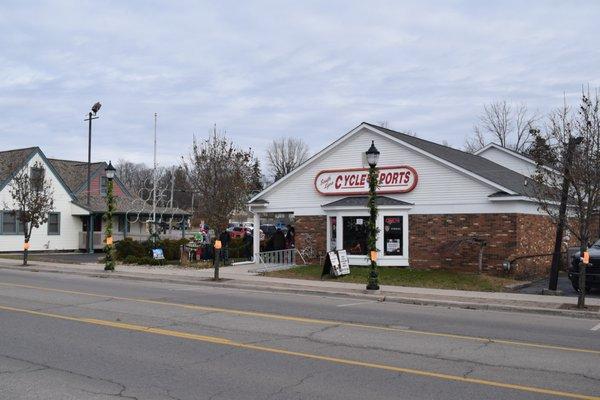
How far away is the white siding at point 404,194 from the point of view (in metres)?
22.4

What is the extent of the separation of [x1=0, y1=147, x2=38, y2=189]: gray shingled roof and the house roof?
443 centimetres

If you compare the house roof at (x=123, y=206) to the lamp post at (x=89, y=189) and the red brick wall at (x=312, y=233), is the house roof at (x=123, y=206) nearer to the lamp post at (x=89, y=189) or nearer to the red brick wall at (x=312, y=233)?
the lamp post at (x=89, y=189)

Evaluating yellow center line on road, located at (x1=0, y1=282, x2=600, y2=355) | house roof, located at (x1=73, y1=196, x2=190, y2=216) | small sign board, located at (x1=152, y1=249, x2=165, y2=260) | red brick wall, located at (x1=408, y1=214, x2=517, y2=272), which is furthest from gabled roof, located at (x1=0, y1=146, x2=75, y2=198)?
red brick wall, located at (x1=408, y1=214, x2=517, y2=272)

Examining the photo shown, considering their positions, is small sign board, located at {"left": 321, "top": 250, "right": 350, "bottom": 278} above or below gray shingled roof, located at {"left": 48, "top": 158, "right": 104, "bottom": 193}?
below

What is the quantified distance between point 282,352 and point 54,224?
35662 millimetres

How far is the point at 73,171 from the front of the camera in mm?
46125

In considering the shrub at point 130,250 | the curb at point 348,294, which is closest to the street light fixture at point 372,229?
the curb at point 348,294

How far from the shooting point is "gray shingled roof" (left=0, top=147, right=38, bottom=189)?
38.1 metres

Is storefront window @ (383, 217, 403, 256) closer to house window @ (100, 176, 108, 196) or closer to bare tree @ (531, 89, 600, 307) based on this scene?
bare tree @ (531, 89, 600, 307)

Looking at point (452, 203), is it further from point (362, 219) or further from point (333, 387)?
point (333, 387)

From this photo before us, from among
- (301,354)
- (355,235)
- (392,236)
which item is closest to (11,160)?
(355,235)

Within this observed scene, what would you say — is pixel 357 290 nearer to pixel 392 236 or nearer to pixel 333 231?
pixel 392 236

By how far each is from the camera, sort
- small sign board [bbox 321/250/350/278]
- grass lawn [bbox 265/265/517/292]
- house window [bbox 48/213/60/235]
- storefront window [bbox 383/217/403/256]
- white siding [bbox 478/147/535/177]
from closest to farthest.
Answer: grass lawn [bbox 265/265/517/292] → small sign board [bbox 321/250/350/278] → storefront window [bbox 383/217/403/256] → white siding [bbox 478/147/535/177] → house window [bbox 48/213/60/235]

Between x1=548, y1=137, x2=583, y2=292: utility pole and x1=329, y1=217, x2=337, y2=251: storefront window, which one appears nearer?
x1=548, y1=137, x2=583, y2=292: utility pole
